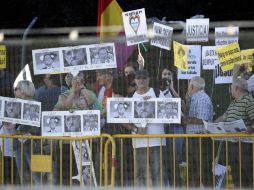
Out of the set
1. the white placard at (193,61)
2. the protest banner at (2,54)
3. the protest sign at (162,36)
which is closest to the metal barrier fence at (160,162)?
the white placard at (193,61)

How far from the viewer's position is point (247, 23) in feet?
34.8

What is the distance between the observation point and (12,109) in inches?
433

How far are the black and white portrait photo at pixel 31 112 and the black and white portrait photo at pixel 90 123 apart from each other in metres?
0.64

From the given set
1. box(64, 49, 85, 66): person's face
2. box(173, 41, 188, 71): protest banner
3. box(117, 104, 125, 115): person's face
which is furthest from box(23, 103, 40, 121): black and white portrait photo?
box(173, 41, 188, 71): protest banner

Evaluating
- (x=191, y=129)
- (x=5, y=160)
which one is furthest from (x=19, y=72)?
(x=191, y=129)

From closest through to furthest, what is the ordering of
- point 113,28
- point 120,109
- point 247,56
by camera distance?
point 247,56 → point 120,109 → point 113,28

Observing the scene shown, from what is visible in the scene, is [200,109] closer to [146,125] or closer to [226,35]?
[146,125]

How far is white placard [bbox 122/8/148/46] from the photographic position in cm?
1073

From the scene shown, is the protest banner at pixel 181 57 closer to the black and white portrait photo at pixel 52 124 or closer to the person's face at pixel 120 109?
the person's face at pixel 120 109

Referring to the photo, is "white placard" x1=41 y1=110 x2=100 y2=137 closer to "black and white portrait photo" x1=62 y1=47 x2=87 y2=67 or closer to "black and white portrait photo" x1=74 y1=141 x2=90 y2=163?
"black and white portrait photo" x1=74 y1=141 x2=90 y2=163

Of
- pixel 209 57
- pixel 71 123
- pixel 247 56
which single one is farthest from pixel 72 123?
pixel 247 56

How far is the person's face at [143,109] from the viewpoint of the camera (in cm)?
1063

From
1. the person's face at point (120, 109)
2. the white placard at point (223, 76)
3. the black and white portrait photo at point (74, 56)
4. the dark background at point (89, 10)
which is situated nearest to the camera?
the white placard at point (223, 76)

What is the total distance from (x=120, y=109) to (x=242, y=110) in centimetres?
153
